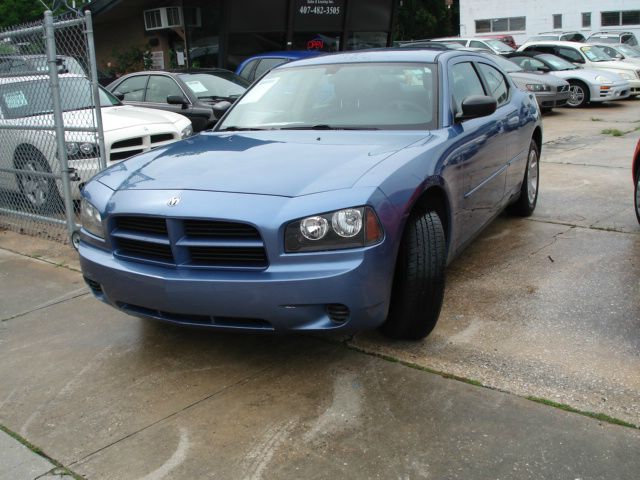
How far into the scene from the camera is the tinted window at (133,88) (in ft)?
35.3

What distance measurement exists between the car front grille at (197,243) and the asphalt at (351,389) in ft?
2.19

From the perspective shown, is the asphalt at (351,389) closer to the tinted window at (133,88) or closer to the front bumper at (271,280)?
the front bumper at (271,280)

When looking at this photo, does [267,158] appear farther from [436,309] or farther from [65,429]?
[65,429]

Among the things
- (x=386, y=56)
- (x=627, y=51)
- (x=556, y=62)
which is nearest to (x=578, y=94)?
(x=556, y=62)

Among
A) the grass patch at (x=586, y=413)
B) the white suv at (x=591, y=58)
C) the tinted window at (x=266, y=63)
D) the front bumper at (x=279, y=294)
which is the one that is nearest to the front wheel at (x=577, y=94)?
the white suv at (x=591, y=58)

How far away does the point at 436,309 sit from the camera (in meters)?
3.82

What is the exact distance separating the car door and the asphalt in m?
0.50

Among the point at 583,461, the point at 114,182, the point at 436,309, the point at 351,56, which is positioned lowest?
the point at 583,461

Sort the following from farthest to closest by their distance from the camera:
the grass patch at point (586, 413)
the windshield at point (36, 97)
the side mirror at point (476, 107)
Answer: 1. the windshield at point (36, 97)
2. the side mirror at point (476, 107)
3. the grass patch at point (586, 413)

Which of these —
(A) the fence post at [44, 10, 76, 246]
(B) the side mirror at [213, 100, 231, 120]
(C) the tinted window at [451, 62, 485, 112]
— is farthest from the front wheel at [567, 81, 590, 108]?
(A) the fence post at [44, 10, 76, 246]

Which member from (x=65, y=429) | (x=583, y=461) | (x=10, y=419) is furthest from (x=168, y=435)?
(x=583, y=461)

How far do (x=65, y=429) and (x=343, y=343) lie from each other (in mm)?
1549

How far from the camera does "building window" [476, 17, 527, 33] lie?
35469mm

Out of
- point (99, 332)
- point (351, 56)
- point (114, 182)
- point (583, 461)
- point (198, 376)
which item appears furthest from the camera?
point (351, 56)
